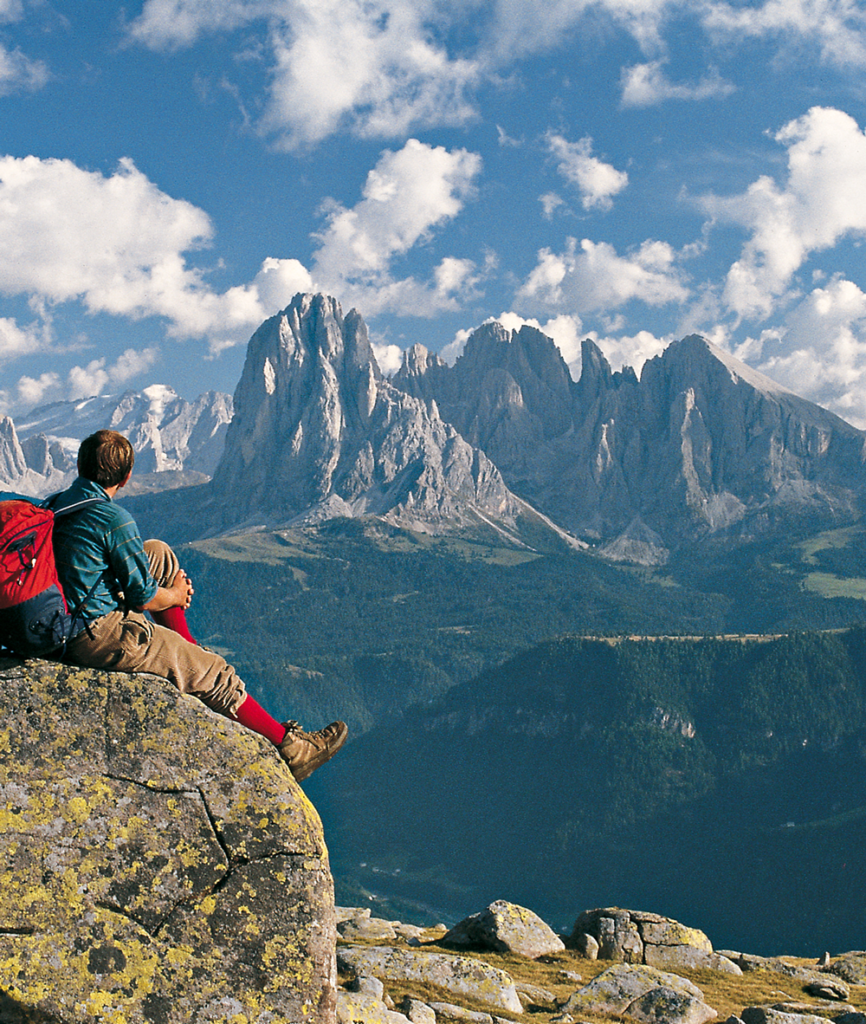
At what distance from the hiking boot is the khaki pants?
1024 mm

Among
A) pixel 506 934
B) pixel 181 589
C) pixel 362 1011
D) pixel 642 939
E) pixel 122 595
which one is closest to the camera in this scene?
pixel 122 595

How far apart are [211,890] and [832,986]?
33.3 metres

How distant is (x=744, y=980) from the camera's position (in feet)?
113

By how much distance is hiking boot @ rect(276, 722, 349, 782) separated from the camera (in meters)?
13.5

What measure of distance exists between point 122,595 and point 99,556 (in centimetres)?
71

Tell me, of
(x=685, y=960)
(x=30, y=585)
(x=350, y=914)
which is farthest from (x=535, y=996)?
(x=30, y=585)

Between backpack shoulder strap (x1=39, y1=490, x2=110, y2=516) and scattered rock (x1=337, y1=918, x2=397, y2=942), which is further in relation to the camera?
scattered rock (x1=337, y1=918, x2=397, y2=942)

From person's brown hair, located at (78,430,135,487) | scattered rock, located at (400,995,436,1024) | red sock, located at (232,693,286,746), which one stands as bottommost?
scattered rock, located at (400,995,436,1024)

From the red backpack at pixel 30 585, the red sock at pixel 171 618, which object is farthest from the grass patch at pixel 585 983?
the red backpack at pixel 30 585

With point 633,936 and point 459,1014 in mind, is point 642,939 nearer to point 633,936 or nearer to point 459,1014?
point 633,936

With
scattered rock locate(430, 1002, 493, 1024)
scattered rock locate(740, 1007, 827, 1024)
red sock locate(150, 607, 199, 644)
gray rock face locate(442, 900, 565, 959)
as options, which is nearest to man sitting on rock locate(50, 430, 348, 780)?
red sock locate(150, 607, 199, 644)

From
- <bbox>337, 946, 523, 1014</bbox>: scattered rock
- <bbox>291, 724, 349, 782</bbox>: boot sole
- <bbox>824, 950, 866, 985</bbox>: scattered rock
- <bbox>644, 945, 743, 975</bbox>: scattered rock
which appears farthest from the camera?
<bbox>824, 950, 866, 985</bbox>: scattered rock

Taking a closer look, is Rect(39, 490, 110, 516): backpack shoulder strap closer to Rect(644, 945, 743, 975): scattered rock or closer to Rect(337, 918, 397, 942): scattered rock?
Rect(337, 918, 397, 942): scattered rock

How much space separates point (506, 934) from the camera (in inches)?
1379
